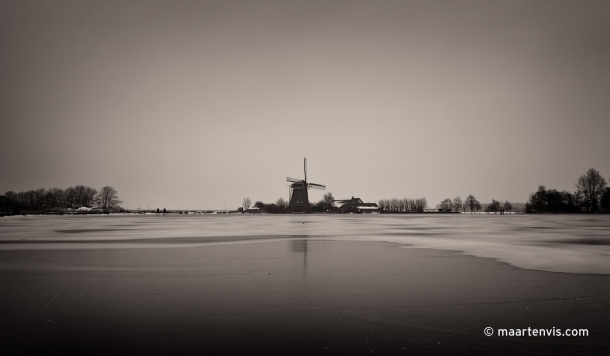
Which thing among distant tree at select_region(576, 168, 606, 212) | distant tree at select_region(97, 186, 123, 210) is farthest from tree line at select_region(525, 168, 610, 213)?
distant tree at select_region(97, 186, 123, 210)

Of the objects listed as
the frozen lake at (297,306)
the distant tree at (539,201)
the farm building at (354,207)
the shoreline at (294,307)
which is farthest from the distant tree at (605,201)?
the shoreline at (294,307)

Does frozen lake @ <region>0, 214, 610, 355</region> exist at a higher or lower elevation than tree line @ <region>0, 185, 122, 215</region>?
lower

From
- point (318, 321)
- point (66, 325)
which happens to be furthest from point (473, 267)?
point (66, 325)

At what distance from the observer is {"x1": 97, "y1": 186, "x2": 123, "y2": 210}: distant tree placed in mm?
192500

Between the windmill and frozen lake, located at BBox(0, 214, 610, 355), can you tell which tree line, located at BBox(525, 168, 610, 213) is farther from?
frozen lake, located at BBox(0, 214, 610, 355)

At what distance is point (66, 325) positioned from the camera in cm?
643

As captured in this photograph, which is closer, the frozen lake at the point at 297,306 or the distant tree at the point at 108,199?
the frozen lake at the point at 297,306

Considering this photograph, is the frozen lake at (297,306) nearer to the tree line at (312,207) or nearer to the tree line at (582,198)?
the tree line at (582,198)

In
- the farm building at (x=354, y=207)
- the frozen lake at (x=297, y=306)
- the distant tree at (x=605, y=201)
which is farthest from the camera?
the farm building at (x=354, y=207)

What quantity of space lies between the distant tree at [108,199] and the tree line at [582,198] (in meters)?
176

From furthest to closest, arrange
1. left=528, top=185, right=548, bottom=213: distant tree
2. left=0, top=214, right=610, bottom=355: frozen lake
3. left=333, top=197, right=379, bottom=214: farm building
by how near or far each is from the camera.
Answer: left=333, top=197, right=379, bottom=214: farm building, left=528, top=185, right=548, bottom=213: distant tree, left=0, top=214, right=610, bottom=355: frozen lake

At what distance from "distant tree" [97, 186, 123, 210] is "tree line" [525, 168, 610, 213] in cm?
17614

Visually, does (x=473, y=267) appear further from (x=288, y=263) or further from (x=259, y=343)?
(x=259, y=343)

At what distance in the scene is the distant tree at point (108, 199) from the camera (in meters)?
192
